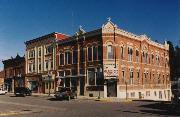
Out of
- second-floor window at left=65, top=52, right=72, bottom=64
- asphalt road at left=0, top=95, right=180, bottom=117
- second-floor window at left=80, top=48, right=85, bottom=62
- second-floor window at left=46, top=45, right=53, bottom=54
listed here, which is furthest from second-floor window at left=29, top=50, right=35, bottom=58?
asphalt road at left=0, top=95, right=180, bottom=117

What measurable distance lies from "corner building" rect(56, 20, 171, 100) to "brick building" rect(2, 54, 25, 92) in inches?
553

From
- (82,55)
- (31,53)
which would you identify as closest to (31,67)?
(31,53)

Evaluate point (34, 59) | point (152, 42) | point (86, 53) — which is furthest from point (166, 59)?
point (34, 59)

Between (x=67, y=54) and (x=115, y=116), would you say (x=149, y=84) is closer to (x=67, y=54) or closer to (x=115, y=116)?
(x=67, y=54)

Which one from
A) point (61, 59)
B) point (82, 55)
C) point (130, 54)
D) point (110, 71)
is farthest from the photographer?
point (61, 59)

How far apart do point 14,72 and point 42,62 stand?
1284 centimetres

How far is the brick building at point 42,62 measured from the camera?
54.3 meters

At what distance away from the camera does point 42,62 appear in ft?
186

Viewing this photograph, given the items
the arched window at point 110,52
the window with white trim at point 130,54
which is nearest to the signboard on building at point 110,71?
the arched window at point 110,52

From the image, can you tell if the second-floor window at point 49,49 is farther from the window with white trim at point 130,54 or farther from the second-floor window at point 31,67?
the window with white trim at point 130,54

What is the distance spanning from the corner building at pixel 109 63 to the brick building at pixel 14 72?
1404 cm

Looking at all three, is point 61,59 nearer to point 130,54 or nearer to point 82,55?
point 82,55

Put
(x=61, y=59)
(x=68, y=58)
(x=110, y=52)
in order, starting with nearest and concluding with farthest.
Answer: (x=110, y=52), (x=68, y=58), (x=61, y=59)

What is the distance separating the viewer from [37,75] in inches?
2282
